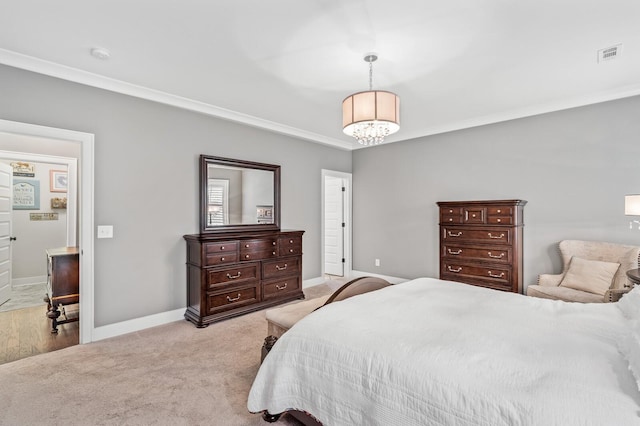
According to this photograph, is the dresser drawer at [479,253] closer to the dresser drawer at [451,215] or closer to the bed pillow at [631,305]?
the dresser drawer at [451,215]

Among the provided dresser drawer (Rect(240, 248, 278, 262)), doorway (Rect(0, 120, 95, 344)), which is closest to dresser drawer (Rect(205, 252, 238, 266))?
dresser drawer (Rect(240, 248, 278, 262))

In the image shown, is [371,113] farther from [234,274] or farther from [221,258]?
[234,274]

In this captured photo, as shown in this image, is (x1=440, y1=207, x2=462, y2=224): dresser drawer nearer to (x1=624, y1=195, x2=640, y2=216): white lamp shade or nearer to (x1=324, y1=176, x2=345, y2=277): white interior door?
(x1=624, y1=195, x2=640, y2=216): white lamp shade

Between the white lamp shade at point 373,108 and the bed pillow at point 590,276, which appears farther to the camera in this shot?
the bed pillow at point 590,276

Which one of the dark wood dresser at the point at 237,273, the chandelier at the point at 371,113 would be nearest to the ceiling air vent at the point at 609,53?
the chandelier at the point at 371,113

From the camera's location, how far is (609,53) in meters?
2.68

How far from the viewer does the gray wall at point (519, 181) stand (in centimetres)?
357

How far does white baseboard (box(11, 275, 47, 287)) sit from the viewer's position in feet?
17.8

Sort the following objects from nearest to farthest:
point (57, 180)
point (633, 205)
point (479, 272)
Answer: point (633, 205), point (479, 272), point (57, 180)

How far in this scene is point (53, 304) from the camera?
3441 millimetres

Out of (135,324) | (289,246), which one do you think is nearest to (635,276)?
(289,246)

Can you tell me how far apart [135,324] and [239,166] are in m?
2.22

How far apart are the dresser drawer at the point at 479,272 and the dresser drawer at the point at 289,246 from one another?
6.81ft

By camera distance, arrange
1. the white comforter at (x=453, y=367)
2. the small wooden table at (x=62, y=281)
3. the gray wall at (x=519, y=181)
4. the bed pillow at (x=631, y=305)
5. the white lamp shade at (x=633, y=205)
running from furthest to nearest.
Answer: the gray wall at (x=519, y=181)
the small wooden table at (x=62, y=281)
the white lamp shade at (x=633, y=205)
the bed pillow at (x=631, y=305)
the white comforter at (x=453, y=367)
